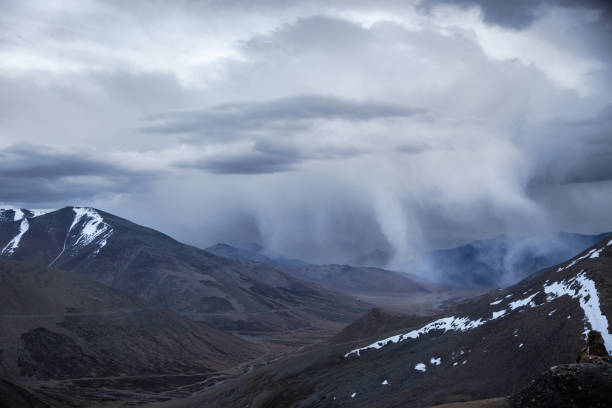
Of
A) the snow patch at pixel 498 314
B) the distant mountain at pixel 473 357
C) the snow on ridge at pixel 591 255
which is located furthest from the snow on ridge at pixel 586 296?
the snow patch at pixel 498 314

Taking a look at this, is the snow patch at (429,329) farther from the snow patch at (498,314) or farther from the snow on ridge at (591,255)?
the snow on ridge at (591,255)

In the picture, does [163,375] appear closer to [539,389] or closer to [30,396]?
[30,396]

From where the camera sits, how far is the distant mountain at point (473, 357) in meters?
68.4

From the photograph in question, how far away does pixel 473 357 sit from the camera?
83625mm

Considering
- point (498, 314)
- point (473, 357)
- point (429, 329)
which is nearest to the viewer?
point (473, 357)

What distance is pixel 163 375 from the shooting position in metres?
198

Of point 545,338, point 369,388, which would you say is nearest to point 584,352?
point 545,338

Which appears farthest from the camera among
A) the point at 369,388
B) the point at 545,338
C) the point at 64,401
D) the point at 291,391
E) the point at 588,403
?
the point at 64,401

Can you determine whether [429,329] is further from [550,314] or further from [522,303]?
[550,314]

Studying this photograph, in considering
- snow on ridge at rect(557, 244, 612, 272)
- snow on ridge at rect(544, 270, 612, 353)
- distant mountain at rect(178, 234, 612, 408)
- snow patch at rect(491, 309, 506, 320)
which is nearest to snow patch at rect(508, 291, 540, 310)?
distant mountain at rect(178, 234, 612, 408)

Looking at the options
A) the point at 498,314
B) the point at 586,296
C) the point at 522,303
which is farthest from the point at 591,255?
the point at 586,296

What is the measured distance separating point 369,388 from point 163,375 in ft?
420

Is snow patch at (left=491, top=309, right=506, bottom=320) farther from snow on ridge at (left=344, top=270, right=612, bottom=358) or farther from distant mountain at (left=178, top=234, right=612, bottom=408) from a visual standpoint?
distant mountain at (left=178, top=234, right=612, bottom=408)

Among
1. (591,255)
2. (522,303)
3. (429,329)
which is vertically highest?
(591,255)
